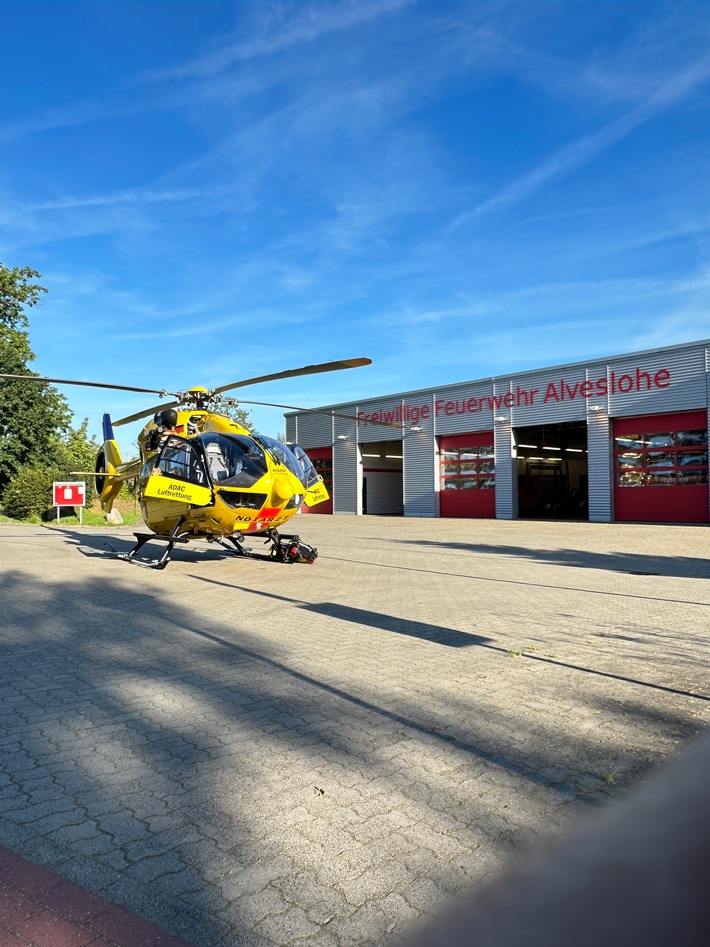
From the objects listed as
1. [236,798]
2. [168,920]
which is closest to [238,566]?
[236,798]

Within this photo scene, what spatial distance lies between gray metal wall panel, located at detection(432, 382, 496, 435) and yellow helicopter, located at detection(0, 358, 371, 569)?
20390 millimetres

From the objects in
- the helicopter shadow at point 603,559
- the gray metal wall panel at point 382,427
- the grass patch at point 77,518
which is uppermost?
the gray metal wall panel at point 382,427

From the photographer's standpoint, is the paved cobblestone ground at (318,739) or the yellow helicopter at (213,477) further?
the yellow helicopter at (213,477)

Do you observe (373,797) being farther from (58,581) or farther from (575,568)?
(575,568)

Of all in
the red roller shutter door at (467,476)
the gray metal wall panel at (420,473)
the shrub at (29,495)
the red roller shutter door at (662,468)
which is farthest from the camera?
the gray metal wall panel at (420,473)

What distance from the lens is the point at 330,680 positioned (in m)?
5.14

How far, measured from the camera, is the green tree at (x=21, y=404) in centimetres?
3947

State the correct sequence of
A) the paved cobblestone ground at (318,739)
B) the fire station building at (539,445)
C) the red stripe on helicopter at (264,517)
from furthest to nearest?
the fire station building at (539,445), the red stripe on helicopter at (264,517), the paved cobblestone ground at (318,739)

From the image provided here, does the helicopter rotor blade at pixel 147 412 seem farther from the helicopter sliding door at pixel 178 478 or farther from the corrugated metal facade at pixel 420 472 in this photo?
the corrugated metal facade at pixel 420 472

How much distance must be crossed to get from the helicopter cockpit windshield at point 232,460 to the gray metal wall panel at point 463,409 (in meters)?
22.0

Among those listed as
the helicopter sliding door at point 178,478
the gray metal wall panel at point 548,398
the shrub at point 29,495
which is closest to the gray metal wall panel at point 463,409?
the gray metal wall panel at point 548,398

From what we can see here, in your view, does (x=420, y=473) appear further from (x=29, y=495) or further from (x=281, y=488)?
(x=281, y=488)

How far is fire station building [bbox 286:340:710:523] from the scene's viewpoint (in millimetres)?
26203

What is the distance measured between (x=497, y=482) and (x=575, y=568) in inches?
739
